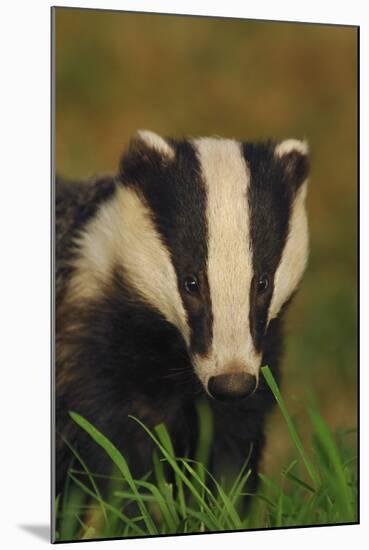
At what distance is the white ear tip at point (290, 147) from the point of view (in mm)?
4258

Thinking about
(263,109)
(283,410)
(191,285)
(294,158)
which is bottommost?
(283,410)

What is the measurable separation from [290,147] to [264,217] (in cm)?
27

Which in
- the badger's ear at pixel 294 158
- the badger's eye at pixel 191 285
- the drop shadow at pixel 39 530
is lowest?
the drop shadow at pixel 39 530

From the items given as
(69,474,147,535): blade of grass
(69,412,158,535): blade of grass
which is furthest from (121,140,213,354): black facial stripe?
(69,474,147,535): blade of grass

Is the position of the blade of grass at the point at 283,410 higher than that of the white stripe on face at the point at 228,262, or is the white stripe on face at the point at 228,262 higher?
the white stripe on face at the point at 228,262

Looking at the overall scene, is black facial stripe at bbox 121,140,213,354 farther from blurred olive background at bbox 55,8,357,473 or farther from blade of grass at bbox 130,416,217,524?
blade of grass at bbox 130,416,217,524

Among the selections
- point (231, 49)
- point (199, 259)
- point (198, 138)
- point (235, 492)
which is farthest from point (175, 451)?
point (231, 49)

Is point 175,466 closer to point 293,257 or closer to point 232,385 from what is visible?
point 232,385

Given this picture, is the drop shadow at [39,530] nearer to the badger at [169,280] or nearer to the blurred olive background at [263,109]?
the badger at [169,280]

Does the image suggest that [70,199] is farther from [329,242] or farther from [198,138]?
[329,242]

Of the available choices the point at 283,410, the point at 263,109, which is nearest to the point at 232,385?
the point at 283,410

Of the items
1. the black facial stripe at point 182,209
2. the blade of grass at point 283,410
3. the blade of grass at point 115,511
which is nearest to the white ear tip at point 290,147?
the black facial stripe at point 182,209

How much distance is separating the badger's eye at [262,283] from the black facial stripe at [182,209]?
161 millimetres

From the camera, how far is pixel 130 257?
416cm
